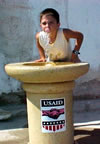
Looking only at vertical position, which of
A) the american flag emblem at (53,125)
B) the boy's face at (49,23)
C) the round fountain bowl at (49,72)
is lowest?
the american flag emblem at (53,125)

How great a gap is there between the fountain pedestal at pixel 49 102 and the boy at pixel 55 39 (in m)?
0.48

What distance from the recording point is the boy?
13.8 feet

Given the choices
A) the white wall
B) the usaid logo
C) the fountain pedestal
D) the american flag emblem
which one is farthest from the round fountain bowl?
the white wall

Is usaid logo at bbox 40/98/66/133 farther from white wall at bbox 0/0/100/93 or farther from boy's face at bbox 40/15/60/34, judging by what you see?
white wall at bbox 0/0/100/93

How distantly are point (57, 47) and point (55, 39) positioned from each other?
0.32 ft

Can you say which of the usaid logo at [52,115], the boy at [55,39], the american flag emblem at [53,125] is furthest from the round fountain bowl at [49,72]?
the boy at [55,39]

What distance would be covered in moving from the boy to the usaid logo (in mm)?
653

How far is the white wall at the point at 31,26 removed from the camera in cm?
616

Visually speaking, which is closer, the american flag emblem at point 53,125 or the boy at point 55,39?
the american flag emblem at point 53,125

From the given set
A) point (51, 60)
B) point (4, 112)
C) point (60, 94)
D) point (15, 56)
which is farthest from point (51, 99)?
point (15, 56)

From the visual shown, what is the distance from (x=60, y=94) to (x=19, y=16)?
100 inches

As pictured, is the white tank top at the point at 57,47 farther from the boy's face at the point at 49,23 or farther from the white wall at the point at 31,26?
the white wall at the point at 31,26

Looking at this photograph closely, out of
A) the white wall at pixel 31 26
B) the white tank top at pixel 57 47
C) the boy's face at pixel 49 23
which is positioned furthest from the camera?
the white wall at pixel 31 26

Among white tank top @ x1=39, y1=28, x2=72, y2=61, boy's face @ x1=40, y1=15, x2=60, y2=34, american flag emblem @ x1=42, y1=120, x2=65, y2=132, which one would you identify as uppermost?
boy's face @ x1=40, y1=15, x2=60, y2=34
